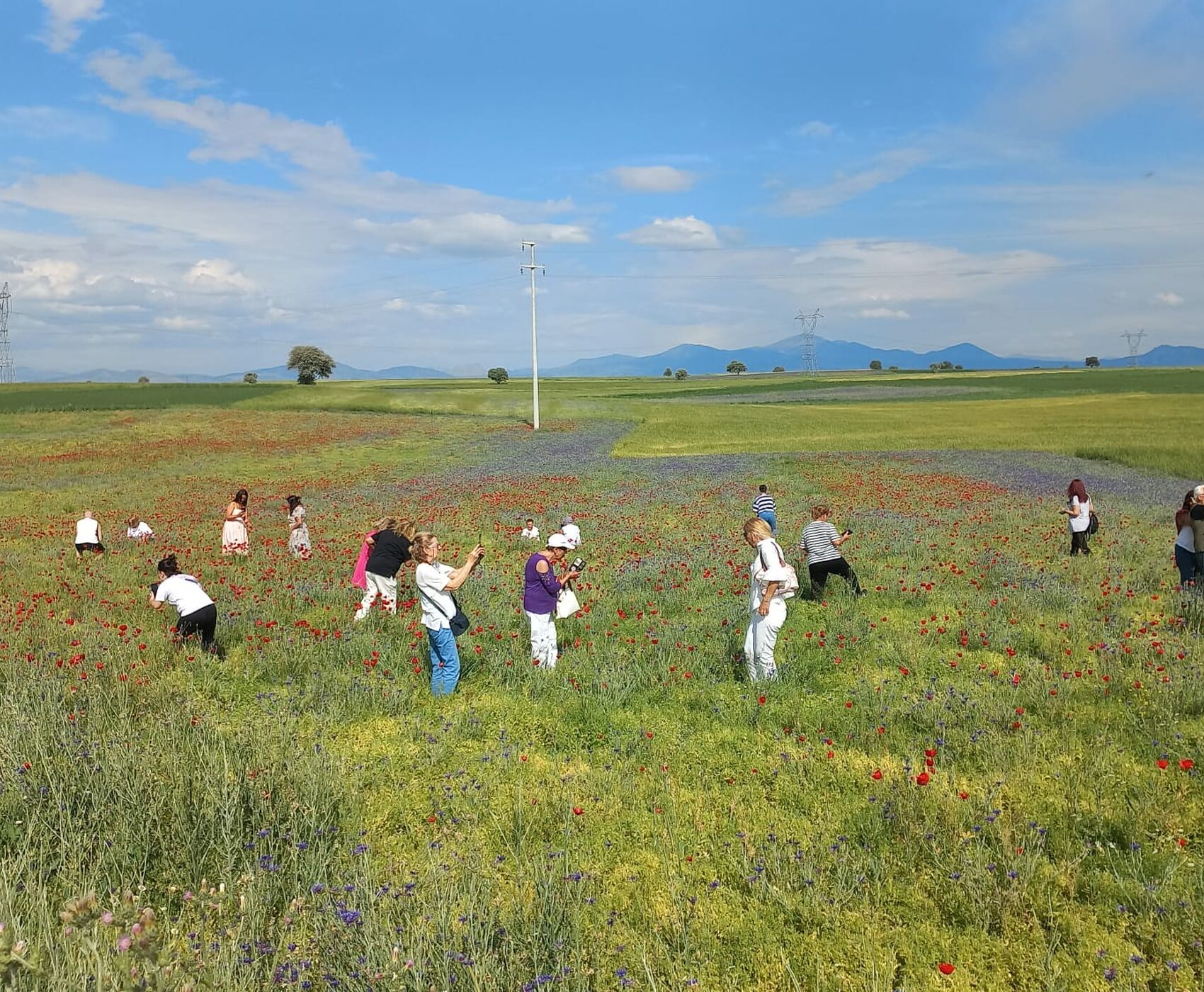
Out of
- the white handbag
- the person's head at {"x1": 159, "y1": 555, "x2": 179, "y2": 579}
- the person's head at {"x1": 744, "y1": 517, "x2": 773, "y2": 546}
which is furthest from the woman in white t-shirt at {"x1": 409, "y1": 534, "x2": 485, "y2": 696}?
the person's head at {"x1": 159, "y1": 555, "x2": 179, "y2": 579}

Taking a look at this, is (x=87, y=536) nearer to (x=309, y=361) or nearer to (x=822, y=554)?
(x=822, y=554)

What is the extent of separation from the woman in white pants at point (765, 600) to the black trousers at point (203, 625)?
6.54 m

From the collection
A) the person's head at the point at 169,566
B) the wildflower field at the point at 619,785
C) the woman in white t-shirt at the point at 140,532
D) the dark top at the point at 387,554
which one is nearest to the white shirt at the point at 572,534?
the wildflower field at the point at 619,785

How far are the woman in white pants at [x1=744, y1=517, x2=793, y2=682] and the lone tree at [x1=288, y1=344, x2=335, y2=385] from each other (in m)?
136

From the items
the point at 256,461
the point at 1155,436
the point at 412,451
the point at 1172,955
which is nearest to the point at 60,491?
the point at 256,461

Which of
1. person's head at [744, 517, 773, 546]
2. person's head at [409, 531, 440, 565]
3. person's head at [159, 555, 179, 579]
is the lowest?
person's head at [159, 555, 179, 579]

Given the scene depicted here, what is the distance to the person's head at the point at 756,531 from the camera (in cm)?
797

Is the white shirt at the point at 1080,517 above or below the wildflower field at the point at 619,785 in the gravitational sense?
above

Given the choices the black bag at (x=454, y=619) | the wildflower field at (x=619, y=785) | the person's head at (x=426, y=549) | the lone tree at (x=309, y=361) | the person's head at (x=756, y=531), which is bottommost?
the wildflower field at (x=619, y=785)

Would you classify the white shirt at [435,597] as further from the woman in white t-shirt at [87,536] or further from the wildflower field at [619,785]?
the woman in white t-shirt at [87,536]

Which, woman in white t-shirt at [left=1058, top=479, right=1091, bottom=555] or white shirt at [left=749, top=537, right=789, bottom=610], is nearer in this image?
white shirt at [left=749, top=537, right=789, bottom=610]

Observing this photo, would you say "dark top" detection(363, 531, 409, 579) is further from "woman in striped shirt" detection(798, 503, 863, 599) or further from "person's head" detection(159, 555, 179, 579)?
"woman in striped shirt" detection(798, 503, 863, 599)

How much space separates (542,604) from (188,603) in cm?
441

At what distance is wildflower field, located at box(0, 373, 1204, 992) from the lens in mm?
4016
